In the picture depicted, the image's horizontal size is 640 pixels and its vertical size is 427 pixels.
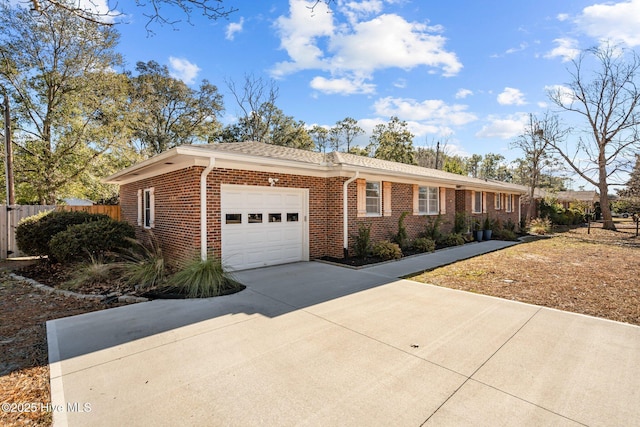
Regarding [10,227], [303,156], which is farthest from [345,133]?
[10,227]

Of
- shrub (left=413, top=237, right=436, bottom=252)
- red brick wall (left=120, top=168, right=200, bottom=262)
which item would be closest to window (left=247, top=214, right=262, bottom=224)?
red brick wall (left=120, top=168, right=200, bottom=262)

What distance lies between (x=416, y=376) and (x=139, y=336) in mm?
3444

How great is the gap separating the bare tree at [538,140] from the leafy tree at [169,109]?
26.5m

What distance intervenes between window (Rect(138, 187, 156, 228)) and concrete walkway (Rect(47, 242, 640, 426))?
510cm

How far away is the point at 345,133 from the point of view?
128ft

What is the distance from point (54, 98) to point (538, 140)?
32.8 metres

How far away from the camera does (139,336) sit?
3.95 metres

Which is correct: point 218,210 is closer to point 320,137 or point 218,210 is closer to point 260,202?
point 260,202

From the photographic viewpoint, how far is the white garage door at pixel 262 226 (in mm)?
7544

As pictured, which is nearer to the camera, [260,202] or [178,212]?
[178,212]

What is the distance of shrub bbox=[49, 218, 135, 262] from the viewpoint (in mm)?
7422

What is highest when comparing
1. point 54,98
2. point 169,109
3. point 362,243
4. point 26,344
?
point 169,109

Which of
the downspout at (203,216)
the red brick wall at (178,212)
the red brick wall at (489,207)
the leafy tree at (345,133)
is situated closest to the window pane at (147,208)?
the red brick wall at (178,212)

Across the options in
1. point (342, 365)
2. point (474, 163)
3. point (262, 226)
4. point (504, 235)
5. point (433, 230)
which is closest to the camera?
point (342, 365)
